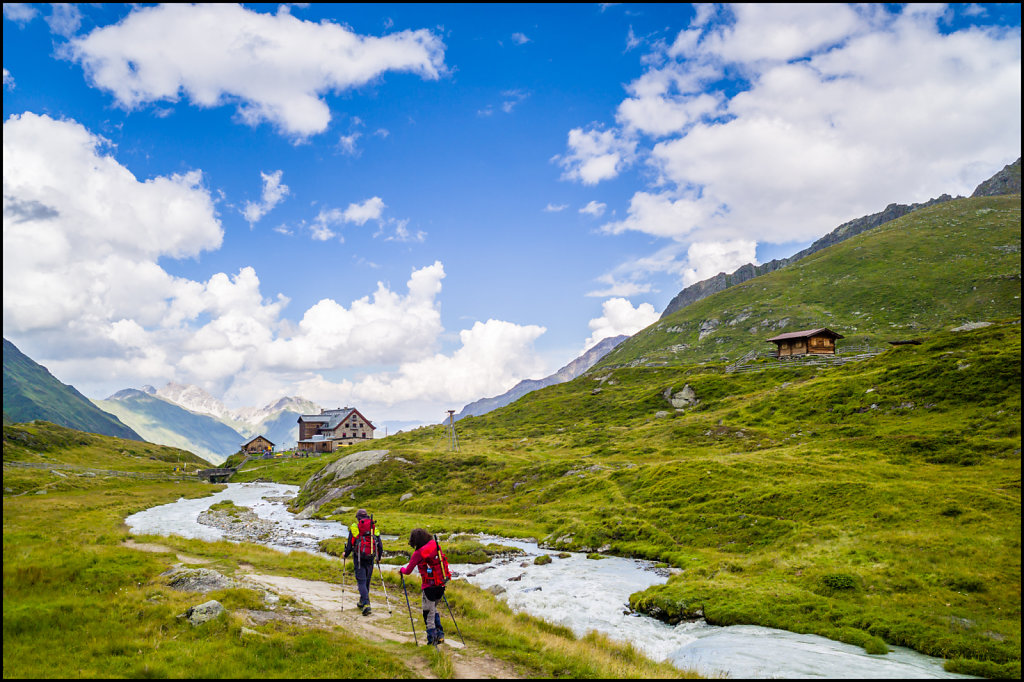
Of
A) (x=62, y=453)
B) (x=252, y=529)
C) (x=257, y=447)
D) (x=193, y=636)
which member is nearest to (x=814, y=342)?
(x=252, y=529)

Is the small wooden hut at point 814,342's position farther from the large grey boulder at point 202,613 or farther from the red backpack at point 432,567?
the large grey boulder at point 202,613

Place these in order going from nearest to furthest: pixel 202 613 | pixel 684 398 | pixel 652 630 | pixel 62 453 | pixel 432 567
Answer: pixel 202 613, pixel 432 567, pixel 652 630, pixel 684 398, pixel 62 453

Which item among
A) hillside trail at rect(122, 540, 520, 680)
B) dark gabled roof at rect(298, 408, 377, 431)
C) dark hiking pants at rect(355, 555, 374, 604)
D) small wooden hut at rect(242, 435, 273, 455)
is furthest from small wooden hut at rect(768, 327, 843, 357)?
small wooden hut at rect(242, 435, 273, 455)

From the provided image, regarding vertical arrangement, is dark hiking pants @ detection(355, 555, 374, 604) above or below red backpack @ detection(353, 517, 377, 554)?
below

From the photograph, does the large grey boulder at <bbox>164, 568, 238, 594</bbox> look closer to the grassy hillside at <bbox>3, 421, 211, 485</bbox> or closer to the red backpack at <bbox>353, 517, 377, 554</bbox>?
the red backpack at <bbox>353, 517, 377, 554</bbox>

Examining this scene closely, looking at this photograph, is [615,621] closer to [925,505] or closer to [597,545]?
[597,545]

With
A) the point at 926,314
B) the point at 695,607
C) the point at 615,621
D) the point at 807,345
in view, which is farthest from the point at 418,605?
the point at 926,314

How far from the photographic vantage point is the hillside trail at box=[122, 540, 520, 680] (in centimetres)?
1659

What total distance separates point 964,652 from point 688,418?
62.9m

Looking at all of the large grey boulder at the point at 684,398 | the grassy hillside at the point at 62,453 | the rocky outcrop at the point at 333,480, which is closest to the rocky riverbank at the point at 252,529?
the rocky outcrop at the point at 333,480

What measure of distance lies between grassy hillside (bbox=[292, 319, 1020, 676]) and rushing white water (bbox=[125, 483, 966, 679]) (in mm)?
1276

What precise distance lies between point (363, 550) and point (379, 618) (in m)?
3.05

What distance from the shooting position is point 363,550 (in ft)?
75.7

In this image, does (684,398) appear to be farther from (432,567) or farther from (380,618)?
(432,567)
